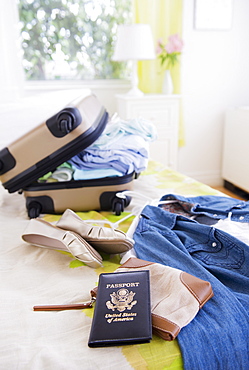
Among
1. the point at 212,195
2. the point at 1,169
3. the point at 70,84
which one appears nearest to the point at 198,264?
the point at 212,195

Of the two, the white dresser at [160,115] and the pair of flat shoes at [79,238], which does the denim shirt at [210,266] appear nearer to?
the pair of flat shoes at [79,238]

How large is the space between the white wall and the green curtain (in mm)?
121

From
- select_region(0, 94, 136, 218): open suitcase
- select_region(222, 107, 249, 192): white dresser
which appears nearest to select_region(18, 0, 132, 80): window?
select_region(222, 107, 249, 192): white dresser

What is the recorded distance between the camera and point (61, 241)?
3.12ft

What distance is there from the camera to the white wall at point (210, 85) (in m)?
3.33

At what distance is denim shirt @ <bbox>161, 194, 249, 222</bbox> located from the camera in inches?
42.4

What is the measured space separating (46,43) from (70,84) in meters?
0.41

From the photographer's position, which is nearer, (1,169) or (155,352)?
(155,352)

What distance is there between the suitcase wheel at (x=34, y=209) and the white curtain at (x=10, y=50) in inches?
61.2

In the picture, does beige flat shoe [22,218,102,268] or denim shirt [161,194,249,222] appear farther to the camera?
denim shirt [161,194,249,222]

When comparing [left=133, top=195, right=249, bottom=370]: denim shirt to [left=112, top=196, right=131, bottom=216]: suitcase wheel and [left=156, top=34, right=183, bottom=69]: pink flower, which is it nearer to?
[left=112, top=196, right=131, bottom=216]: suitcase wheel

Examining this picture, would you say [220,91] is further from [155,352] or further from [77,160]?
[155,352]

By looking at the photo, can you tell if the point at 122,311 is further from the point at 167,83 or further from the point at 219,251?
the point at 167,83

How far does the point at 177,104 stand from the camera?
3143 mm
